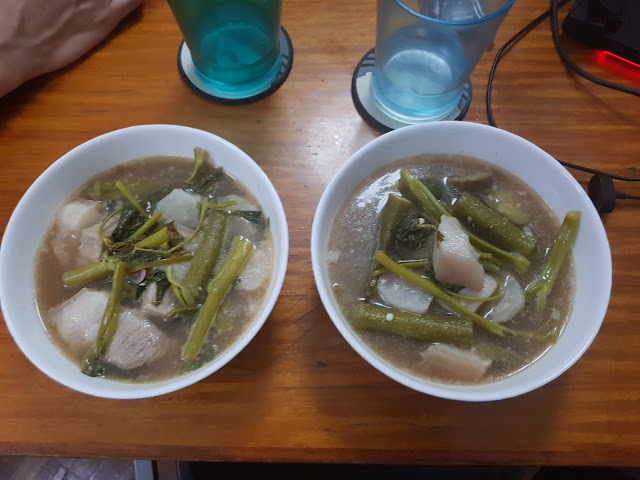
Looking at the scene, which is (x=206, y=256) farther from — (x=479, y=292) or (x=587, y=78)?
(x=587, y=78)

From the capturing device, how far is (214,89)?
1.16 m

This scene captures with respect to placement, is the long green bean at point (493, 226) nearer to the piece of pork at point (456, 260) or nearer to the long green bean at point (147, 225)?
the piece of pork at point (456, 260)

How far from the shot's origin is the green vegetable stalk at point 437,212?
2.77ft

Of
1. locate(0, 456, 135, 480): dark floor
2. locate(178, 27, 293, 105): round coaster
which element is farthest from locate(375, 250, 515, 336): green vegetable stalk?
locate(0, 456, 135, 480): dark floor

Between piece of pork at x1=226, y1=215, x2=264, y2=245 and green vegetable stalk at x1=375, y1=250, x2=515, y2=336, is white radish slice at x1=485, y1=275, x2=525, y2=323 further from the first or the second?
piece of pork at x1=226, y1=215, x2=264, y2=245

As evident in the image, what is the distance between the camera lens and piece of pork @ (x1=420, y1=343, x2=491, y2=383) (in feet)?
2.50

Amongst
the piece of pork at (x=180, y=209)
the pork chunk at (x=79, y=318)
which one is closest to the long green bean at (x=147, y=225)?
the piece of pork at (x=180, y=209)

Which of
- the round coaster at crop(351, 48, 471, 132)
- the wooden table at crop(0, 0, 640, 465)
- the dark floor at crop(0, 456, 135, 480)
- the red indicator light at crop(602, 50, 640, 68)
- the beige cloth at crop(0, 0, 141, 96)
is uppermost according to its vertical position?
the beige cloth at crop(0, 0, 141, 96)

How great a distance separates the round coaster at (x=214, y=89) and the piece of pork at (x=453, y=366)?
751 millimetres

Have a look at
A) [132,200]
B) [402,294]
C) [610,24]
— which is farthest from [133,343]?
[610,24]

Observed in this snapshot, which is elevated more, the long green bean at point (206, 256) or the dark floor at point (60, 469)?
the long green bean at point (206, 256)

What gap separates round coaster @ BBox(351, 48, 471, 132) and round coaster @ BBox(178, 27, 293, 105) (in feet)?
0.59

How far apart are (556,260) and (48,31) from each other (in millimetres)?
1248

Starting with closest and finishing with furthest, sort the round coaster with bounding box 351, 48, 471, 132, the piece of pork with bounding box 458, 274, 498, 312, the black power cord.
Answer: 1. the piece of pork with bounding box 458, 274, 498, 312
2. the black power cord
3. the round coaster with bounding box 351, 48, 471, 132
